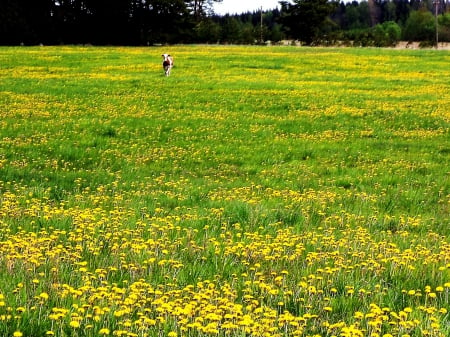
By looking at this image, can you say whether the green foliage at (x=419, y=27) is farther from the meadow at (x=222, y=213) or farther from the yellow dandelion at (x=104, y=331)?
the yellow dandelion at (x=104, y=331)

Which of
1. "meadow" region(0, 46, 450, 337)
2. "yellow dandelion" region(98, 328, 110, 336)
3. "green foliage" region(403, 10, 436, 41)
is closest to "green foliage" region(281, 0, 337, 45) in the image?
"green foliage" region(403, 10, 436, 41)

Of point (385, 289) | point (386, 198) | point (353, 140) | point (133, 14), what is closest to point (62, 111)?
point (353, 140)

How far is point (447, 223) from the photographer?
9.22 meters

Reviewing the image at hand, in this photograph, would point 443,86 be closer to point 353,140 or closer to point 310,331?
point 353,140

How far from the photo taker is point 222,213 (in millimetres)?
9125

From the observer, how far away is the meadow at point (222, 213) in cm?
508

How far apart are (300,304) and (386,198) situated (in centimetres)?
589

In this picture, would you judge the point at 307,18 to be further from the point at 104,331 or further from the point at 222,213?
the point at 104,331

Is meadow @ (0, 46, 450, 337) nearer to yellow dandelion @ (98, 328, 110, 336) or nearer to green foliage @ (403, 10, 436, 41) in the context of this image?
yellow dandelion @ (98, 328, 110, 336)

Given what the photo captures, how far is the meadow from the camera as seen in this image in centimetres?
508

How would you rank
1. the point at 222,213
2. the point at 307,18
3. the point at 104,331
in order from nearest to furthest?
the point at 104,331
the point at 222,213
the point at 307,18

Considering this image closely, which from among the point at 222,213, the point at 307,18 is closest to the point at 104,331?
the point at 222,213

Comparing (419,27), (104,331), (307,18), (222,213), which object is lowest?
A: (222,213)

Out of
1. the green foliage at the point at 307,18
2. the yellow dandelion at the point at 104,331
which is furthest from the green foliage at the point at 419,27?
the yellow dandelion at the point at 104,331
